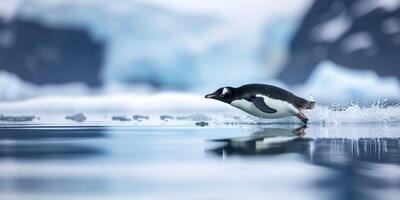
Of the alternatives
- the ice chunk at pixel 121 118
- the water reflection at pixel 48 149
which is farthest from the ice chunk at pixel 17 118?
the water reflection at pixel 48 149

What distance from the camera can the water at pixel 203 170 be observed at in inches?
80.2

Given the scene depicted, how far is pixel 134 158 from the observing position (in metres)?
3.05

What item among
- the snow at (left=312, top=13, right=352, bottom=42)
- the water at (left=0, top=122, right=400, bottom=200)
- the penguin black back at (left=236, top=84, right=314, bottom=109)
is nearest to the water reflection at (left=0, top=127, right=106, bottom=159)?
the water at (left=0, top=122, right=400, bottom=200)

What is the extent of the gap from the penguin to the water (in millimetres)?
1952

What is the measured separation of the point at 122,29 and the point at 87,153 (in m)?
5.16

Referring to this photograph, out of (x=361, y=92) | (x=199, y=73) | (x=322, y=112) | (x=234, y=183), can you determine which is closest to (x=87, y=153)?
(x=234, y=183)

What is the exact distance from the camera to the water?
2037mm

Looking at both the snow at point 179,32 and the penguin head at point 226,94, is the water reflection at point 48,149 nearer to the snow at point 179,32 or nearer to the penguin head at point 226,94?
the penguin head at point 226,94

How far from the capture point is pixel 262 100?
19.2ft

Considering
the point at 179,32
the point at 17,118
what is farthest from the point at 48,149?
the point at 179,32

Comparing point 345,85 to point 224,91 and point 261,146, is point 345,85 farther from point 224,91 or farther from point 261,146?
point 261,146

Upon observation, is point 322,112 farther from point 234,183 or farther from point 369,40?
point 234,183

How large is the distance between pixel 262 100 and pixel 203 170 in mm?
3369

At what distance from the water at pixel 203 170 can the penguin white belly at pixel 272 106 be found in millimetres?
1985
